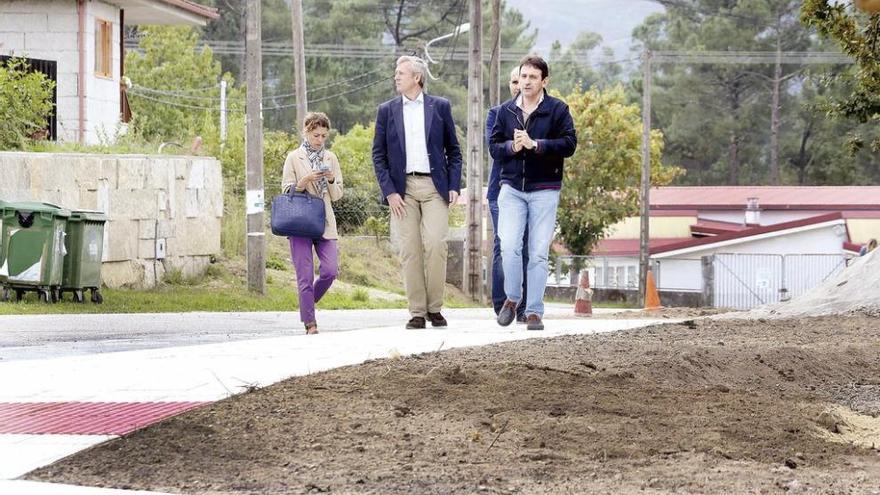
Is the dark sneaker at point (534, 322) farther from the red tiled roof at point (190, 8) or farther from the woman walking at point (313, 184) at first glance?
the red tiled roof at point (190, 8)

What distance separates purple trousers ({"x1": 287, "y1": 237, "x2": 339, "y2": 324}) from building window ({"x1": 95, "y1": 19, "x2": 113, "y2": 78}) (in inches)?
766

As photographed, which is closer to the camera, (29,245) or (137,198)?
(29,245)

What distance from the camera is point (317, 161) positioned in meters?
12.1

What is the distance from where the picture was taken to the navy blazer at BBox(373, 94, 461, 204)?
1145 cm

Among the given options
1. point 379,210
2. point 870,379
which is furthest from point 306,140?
point 379,210

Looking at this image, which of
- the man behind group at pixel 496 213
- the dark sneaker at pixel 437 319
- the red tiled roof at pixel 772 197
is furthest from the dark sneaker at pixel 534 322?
the red tiled roof at pixel 772 197

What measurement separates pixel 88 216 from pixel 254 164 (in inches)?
143

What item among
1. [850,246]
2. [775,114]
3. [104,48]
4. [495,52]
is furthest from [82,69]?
[775,114]

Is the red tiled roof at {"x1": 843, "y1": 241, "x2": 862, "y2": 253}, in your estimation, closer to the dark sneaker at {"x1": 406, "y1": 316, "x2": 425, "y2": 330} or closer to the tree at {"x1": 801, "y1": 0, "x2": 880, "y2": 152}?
the tree at {"x1": 801, "y1": 0, "x2": 880, "y2": 152}

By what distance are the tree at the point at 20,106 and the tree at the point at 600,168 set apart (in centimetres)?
4057

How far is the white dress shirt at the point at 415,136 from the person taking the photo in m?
11.5

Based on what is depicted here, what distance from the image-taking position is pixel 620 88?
6738 centimetres

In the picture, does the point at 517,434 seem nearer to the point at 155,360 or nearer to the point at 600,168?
the point at 155,360

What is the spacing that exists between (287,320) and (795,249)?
4293 cm
